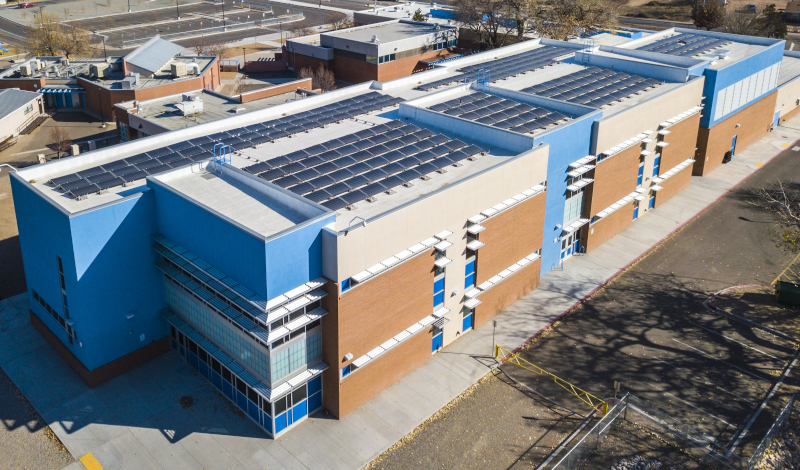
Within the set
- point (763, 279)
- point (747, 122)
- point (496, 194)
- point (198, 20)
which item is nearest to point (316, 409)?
point (496, 194)

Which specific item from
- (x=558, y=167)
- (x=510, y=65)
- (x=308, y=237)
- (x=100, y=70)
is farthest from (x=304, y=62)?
(x=308, y=237)

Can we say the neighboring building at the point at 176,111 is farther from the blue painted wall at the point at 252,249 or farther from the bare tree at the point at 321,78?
the blue painted wall at the point at 252,249

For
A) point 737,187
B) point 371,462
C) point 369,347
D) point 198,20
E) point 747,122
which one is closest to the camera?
point 371,462

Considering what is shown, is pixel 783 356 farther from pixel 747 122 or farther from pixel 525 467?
pixel 747 122

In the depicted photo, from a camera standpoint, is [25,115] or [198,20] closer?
[25,115]

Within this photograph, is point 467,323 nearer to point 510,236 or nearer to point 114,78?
point 510,236

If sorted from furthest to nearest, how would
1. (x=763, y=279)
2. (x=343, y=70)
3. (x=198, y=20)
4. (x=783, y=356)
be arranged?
(x=198, y=20)
(x=343, y=70)
(x=763, y=279)
(x=783, y=356)
